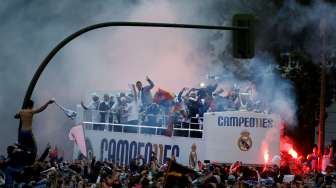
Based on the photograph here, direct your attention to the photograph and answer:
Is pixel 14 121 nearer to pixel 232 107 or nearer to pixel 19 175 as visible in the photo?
pixel 232 107

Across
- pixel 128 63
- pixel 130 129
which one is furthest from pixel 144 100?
pixel 128 63

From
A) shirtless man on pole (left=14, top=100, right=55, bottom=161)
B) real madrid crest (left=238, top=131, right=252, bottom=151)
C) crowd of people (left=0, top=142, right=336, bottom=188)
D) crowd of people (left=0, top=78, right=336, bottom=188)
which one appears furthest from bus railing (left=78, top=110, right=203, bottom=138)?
shirtless man on pole (left=14, top=100, right=55, bottom=161)

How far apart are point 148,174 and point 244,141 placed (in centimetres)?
480

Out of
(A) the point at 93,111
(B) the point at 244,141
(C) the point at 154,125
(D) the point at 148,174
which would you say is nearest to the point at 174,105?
(C) the point at 154,125

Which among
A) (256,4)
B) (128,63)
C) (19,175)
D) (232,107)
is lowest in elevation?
(19,175)

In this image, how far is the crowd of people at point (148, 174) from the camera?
1438 cm

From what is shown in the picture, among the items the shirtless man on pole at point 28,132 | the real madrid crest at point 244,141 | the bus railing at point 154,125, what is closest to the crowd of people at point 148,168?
the shirtless man on pole at point 28,132

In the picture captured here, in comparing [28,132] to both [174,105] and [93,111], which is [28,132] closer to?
[174,105]

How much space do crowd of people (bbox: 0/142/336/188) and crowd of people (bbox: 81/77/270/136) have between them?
111cm

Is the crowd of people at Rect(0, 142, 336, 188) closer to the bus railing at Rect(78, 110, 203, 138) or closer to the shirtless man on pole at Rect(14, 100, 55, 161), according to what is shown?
the shirtless man on pole at Rect(14, 100, 55, 161)

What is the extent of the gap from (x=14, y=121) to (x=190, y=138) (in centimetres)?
873

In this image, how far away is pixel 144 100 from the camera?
78.3ft

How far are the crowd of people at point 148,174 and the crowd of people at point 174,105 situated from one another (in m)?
1.11

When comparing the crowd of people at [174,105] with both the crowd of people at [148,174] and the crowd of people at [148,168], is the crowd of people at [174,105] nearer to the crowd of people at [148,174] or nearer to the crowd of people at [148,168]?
the crowd of people at [148,168]
